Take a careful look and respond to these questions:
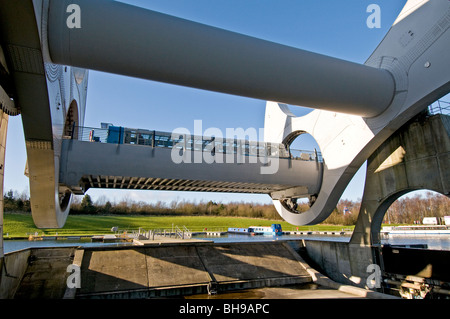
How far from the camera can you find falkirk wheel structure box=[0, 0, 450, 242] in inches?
323

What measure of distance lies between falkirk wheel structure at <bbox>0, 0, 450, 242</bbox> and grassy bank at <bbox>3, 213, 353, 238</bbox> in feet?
159

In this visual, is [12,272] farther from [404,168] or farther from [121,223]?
[121,223]

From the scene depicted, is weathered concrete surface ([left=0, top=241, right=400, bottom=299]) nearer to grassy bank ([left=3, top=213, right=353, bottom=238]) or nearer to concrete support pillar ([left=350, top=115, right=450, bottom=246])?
concrete support pillar ([left=350, top=115, right=450, bottom=246])

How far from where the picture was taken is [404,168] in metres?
14.7

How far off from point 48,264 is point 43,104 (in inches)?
380

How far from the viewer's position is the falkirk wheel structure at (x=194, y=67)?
26.9 ft

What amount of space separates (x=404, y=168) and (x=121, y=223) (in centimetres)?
6989

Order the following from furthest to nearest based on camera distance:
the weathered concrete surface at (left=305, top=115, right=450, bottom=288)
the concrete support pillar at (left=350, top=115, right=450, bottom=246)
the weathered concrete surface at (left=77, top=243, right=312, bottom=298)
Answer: the weathered concrete surface at (left=77, top=243, right=312, bottom=298)
the weathered concrete surface at (left=305, top=115, right=450, bottom=288)
the concrete support pillar at (left=350, top=115, right=450, bottom=246)

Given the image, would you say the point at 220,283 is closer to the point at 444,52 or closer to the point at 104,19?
the point at 104,19

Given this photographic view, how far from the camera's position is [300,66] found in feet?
35.1

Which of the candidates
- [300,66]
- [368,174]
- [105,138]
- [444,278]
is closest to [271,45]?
[300,66]

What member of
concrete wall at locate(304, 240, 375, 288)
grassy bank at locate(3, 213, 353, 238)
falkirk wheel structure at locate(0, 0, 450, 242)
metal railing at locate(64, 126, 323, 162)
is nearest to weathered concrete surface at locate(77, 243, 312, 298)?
concrete wall at locate(304, 240, 375, 288)

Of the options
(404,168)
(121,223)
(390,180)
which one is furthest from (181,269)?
(121,223)

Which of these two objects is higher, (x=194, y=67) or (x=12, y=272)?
(x=194, y=67)
